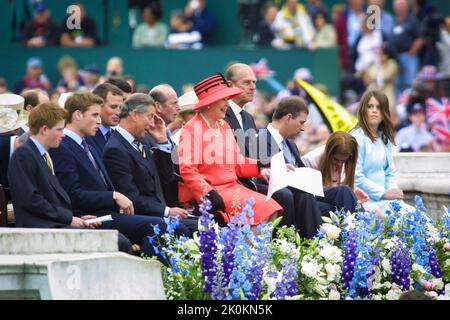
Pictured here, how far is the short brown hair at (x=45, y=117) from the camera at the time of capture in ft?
32.9

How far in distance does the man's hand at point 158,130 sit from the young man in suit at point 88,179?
0.97 metres

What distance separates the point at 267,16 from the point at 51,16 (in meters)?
3.46

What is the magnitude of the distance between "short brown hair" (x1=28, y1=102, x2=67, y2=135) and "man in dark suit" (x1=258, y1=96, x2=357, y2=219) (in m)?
2.47

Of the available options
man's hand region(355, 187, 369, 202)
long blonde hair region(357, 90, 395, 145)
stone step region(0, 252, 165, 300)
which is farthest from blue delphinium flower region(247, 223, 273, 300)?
long blonde hair region(357, 90, 395, 145)

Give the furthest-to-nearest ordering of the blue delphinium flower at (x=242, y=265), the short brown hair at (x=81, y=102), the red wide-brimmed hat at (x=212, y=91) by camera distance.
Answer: the red wide-brimmed hat at (x=212, y=91), the short brown hair at (x=81, y=102), the blue delphinium flower at (x=242, y=265)

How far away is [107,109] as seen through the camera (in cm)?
1184

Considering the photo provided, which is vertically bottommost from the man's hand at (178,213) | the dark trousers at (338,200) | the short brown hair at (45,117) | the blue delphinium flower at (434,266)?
the blue delphinium flower at (434,266)

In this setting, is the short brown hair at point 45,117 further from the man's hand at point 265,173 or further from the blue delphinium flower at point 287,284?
the man's hand at point 265,173

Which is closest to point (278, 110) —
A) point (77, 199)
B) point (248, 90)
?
point (248, 90)

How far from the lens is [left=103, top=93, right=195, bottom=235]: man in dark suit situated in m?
11.1

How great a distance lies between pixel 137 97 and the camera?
11258 mm

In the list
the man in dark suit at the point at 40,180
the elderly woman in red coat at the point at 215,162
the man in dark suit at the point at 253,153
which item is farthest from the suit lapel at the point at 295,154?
the man in dark suit at the point at 40,180
